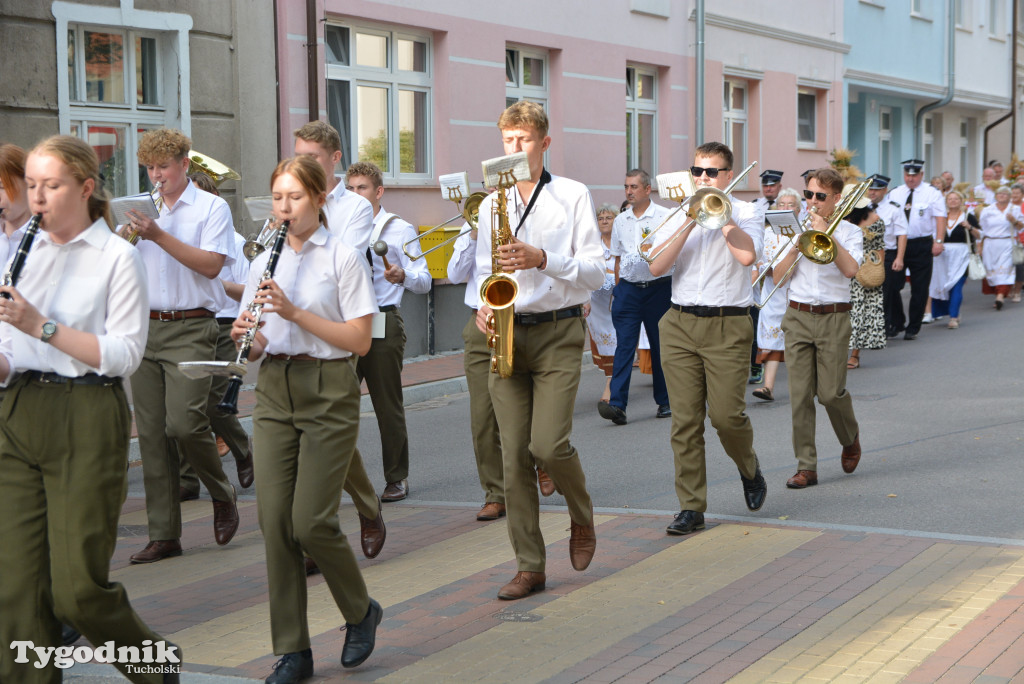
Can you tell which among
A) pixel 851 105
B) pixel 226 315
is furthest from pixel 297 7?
pixel 851 105

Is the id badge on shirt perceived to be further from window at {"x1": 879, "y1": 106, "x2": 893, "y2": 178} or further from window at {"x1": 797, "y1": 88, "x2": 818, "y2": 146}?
window at {"x1": 879, "y1": 106, "x2": 893, "y2": 178}

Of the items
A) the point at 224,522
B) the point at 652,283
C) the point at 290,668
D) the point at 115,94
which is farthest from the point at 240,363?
the point at 115,94

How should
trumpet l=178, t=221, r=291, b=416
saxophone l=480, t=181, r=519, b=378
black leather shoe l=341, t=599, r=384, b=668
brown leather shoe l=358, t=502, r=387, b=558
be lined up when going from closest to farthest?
1. trumpet l=178, t=221, r=291, b=416
2. black leather shoe l=341, t=599, r=384, b=668
3. saxophone l=480, t=181, r=519, b=378
4. brown leather shoe l=358, t=502, r=387, b=558

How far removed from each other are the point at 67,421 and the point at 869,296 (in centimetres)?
1161

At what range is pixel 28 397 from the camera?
4.04 metres

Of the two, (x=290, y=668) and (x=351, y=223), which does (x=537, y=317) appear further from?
(x=290, y=668)

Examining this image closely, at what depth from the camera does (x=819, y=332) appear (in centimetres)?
796

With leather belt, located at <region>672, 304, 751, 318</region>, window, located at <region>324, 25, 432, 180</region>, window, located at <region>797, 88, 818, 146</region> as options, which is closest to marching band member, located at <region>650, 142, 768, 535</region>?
leather belt, located at <region>672, 304, 751, 318</region>

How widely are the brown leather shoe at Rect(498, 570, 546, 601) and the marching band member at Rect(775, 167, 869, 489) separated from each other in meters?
2.75

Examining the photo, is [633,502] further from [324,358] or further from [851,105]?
[851,105]

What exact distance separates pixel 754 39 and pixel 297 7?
10.4 meters

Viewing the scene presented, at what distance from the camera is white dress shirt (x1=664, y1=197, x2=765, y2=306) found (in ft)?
22.4

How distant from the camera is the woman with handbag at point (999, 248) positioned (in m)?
19.4

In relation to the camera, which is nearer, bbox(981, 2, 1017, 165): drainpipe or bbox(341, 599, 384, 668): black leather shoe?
bbox(341, 599, 384, 668): black leather shoe
